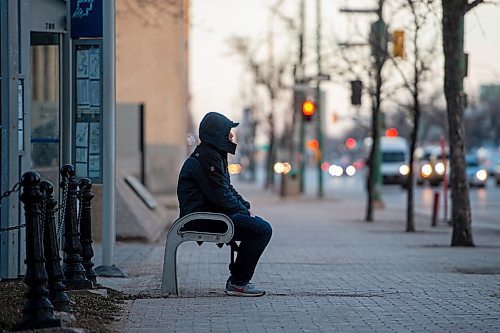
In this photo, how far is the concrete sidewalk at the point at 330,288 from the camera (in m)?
9.02

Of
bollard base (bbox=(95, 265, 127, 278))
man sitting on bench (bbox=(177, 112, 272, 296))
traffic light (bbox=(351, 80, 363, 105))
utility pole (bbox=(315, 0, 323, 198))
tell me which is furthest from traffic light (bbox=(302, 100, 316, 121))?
man sitting on bench (bbox=(177, 112, 272, 296))

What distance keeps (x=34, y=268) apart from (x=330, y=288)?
441 cm

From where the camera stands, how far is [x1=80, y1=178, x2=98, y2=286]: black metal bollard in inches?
444

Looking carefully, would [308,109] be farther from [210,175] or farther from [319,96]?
[210,175]

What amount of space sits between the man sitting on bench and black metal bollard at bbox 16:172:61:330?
2780 millimetres

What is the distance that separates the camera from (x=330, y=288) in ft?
37.9

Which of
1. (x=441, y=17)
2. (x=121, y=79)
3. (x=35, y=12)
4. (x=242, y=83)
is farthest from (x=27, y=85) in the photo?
(x=242, y=83)

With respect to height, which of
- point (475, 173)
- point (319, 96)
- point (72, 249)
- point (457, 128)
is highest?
point (319, 96)

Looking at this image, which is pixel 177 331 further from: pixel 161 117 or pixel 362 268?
pixel 161 117

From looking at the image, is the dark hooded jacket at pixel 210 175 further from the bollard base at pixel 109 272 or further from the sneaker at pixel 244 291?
the bollard base at pixel 109 272

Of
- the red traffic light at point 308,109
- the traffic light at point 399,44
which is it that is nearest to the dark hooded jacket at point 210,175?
the traffic light at point 399,44

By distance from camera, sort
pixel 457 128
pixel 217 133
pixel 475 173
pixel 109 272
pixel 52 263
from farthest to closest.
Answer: pixel 475 173 < pixel 457 128 < pixel 109 272 < pixel 217 133 < pixel 52 263

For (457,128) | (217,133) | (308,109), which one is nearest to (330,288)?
(217,133)

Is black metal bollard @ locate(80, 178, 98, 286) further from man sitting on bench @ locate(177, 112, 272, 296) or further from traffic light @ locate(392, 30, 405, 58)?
traffic light @ locate(392, 30, 405, 58)
